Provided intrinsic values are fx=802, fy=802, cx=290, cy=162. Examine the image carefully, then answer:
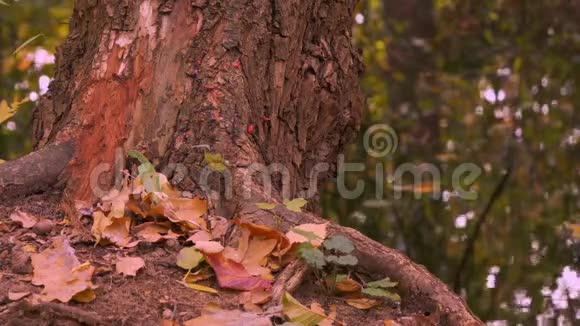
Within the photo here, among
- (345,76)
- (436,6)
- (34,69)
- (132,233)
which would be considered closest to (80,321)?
(132,233)

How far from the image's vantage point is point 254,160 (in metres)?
2.43

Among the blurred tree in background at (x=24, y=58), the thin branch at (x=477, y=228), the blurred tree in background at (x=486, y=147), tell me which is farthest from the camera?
the blurred tree in background at (x=24, y=58)

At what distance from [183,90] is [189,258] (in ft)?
2.17

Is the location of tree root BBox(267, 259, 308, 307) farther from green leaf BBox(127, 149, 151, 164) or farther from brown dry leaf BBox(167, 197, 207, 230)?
green leaf BBox(127, 149, 151, 164)

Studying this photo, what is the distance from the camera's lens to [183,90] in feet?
8.13

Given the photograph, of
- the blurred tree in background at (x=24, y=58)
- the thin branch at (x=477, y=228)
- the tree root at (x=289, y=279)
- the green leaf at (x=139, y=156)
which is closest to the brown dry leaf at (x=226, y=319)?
the tree root at (x=289, y=279)

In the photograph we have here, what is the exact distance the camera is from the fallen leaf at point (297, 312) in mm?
1813

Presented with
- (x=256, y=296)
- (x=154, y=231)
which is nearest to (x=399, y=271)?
(x=256, y=296)

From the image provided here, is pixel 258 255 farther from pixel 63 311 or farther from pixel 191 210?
pixel 63 311

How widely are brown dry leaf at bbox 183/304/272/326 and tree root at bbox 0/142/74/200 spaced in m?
0.92

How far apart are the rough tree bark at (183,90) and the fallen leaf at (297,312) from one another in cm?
36

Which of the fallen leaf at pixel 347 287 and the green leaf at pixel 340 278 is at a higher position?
the green leaf at pixel 340 278

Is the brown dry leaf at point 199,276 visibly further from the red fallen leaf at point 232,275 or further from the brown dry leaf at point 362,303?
the brown dry leaf at point 362,303

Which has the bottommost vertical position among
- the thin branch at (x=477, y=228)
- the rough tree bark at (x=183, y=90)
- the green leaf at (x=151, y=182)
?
the thin branch at (x=477, y=228)
